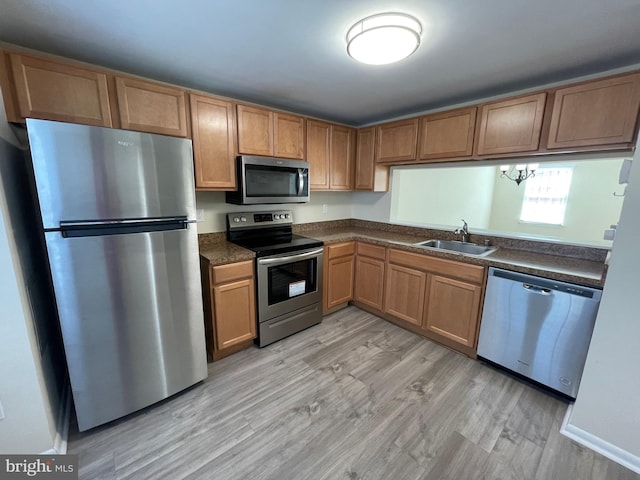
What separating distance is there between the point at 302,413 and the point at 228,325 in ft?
3.07

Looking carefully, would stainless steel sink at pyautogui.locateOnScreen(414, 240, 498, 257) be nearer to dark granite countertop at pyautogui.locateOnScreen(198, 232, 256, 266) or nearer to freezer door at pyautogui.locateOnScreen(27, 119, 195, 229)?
dark granite countertop at pyautogui.locateOnScreen(198, 232, 256, 266)

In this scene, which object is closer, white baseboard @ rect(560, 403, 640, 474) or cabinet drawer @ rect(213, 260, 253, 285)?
white baseboard @ rect(560, 403, 640, 474)

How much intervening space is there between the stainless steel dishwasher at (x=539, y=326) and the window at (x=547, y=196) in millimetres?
4698

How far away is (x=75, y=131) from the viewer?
135 centimetres

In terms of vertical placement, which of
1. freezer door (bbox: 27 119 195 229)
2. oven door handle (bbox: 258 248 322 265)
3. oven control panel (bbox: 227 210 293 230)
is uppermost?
freezer door (bbox: 27 119 195 229)

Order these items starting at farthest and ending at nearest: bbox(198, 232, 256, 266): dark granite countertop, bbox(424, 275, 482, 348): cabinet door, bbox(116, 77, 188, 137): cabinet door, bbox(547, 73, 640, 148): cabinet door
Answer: bbox(424, 275, 482, 348): cabinet door
bbox(198, 232, 256, 266): dark granite countertop
bbox(116, 77, 188, 137): cabinet door
bbox(547, 73, 640, 148): cabinet door

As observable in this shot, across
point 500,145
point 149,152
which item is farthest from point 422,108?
point 149,152

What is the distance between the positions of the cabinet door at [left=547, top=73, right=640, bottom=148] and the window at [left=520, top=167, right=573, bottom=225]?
14.4 ft

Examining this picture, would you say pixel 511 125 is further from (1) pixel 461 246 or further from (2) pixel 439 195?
(2) pixel 439 195

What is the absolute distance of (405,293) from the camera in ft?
9.09

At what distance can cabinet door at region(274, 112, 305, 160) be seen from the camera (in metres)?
2.66

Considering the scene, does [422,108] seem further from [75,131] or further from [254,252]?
[75,131]

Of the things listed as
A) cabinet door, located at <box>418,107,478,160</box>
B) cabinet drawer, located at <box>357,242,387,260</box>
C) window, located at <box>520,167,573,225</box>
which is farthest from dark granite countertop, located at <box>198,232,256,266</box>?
window, located at <box>520,167,573,225</box>

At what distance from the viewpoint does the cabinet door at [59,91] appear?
152 centimetres
